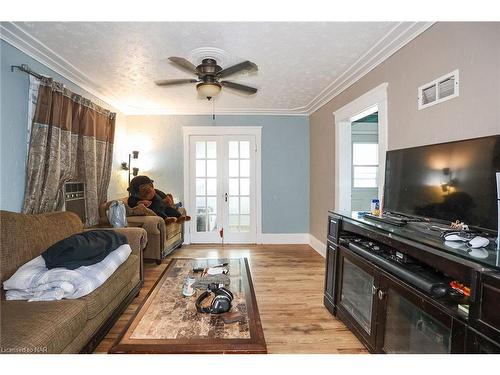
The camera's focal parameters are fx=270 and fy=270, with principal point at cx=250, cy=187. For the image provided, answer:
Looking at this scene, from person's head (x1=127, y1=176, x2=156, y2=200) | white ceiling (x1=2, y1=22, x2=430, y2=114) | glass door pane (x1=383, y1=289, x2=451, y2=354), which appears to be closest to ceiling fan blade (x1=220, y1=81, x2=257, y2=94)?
white ceiling (x1=2, y1=22, x2=430, y2=114)

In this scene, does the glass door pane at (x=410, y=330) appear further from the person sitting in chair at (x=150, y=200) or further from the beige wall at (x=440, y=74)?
the person sitting in chair at (x=150, y=200)

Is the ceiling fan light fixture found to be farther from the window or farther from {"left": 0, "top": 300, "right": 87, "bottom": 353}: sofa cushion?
the window

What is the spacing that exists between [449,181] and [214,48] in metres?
2.15

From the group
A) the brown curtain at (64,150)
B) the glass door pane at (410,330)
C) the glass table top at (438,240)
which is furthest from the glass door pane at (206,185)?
the glass door pane at (410,330)

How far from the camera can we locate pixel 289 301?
2.67 metres

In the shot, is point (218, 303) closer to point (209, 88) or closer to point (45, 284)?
point (45, 284)

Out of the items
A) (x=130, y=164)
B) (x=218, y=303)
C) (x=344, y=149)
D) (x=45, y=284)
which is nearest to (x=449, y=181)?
(x=218, y=303)

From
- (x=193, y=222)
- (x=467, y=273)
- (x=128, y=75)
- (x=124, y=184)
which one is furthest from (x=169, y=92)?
(x=467, y=273)

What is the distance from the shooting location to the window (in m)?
5.35

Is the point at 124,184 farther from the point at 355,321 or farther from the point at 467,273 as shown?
the point at 467,273

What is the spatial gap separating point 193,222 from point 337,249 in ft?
10.4

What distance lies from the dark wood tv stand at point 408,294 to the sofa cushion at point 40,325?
182 centimetres

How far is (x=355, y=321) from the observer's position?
2025 mm

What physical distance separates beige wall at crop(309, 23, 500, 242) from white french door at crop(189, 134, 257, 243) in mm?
2384
